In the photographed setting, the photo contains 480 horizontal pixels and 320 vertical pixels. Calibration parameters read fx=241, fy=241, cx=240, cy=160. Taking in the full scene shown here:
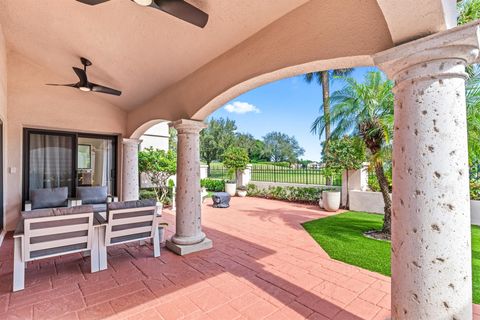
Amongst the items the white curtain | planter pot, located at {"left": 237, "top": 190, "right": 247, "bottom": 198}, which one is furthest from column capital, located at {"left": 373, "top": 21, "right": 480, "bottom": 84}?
planter pot, located at {"left": 237, "top": 190, "right": 247, "bottom": 198}

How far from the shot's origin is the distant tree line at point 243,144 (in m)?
26.6

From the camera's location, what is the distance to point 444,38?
1438 millimetres

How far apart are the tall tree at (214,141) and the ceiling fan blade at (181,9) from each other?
2347 cm

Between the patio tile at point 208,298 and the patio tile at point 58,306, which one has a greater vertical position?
the patio tile at point 58,306

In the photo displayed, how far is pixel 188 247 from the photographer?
12.7ft

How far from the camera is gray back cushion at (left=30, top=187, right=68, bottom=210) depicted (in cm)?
509

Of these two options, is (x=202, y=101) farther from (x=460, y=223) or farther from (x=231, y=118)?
(x=231, y=118)

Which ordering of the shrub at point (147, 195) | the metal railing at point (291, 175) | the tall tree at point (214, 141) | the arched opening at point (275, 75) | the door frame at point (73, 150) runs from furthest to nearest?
the tall tree at point (214, 141) < the metal railing at point (291, 175) < the shrub at point (147, 195) < the door frame at point (73, 150) < the arched opening at point (275, 75)

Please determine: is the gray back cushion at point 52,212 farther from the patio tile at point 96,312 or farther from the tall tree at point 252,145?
the tall tree at point 252,145

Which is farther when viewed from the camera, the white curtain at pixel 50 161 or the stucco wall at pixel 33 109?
the white curtain at pixel 50 161

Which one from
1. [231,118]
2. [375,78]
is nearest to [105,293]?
[375,78]

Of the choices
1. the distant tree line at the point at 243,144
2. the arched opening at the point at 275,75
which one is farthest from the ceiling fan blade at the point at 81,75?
the distant tree line at the point at 243,144

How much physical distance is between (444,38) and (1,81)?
6.48 metres

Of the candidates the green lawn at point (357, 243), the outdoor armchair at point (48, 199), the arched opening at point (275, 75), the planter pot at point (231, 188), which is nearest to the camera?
the arched opening at point (275, 75)
